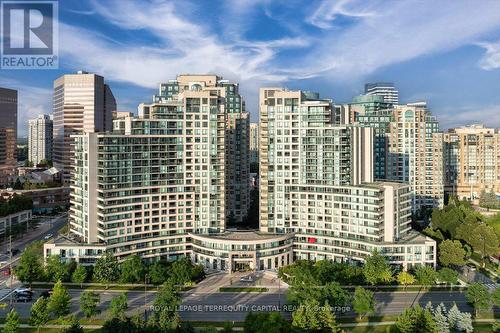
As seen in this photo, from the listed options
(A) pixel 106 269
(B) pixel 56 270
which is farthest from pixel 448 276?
(B) pixel 56 270

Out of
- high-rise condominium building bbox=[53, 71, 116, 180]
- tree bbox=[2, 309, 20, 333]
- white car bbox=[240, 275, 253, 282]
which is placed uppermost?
high-rise condominium building bbox=[53, 71, 116, 180]

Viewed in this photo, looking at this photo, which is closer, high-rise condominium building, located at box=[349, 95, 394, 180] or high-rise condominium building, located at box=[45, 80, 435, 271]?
high-rise condominium building, located at box=[45, 80, 435, 271]

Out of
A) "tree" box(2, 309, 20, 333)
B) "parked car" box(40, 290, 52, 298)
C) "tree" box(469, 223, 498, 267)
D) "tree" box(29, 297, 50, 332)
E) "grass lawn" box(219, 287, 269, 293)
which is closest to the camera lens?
"tree" box(2, 309, 20, 333)

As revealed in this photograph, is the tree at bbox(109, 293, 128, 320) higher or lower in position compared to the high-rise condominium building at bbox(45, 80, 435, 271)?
lower

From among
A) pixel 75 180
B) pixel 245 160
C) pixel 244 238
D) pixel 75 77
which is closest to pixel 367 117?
pixel 245 160

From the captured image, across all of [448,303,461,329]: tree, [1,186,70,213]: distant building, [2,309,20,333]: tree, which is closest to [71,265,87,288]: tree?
[2,309,20,333]: tree

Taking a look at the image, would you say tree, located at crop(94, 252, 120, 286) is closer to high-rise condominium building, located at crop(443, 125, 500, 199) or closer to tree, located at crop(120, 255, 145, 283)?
tree, located at crop(120, 255, 145, 283)

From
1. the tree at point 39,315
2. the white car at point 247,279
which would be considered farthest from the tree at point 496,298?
the tree at point 39,315
